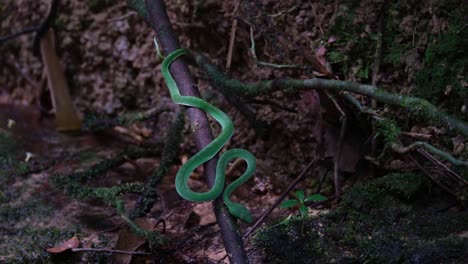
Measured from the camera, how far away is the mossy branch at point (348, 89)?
201 cm

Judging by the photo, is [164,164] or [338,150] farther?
[164,164]

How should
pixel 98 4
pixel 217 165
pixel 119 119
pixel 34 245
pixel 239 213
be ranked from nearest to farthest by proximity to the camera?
pixel 239 213 → pixel 217 165 → pixel 34 245 → pixel 119 119 → pixel 98 4

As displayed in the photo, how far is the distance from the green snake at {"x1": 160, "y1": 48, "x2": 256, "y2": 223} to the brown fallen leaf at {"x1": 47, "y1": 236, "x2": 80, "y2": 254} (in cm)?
58

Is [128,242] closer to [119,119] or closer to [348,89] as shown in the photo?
[348,89]

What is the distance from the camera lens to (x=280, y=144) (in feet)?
10.1

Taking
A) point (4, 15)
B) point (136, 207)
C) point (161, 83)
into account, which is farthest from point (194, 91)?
point (4, 15)

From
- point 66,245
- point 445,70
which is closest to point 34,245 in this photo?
point 66,245

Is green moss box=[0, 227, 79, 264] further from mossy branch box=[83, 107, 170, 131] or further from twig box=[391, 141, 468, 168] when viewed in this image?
twig box=[391, 141, 468, 168]

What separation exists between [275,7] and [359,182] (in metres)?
1.08

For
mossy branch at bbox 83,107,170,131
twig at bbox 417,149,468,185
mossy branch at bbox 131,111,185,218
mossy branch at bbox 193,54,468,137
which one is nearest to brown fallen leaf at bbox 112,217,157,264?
mossy branch at bbox 131,111,185,218

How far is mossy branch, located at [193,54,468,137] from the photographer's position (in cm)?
201

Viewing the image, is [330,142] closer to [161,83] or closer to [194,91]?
[194,91]

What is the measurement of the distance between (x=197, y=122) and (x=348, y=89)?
680mm

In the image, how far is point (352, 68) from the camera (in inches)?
104
